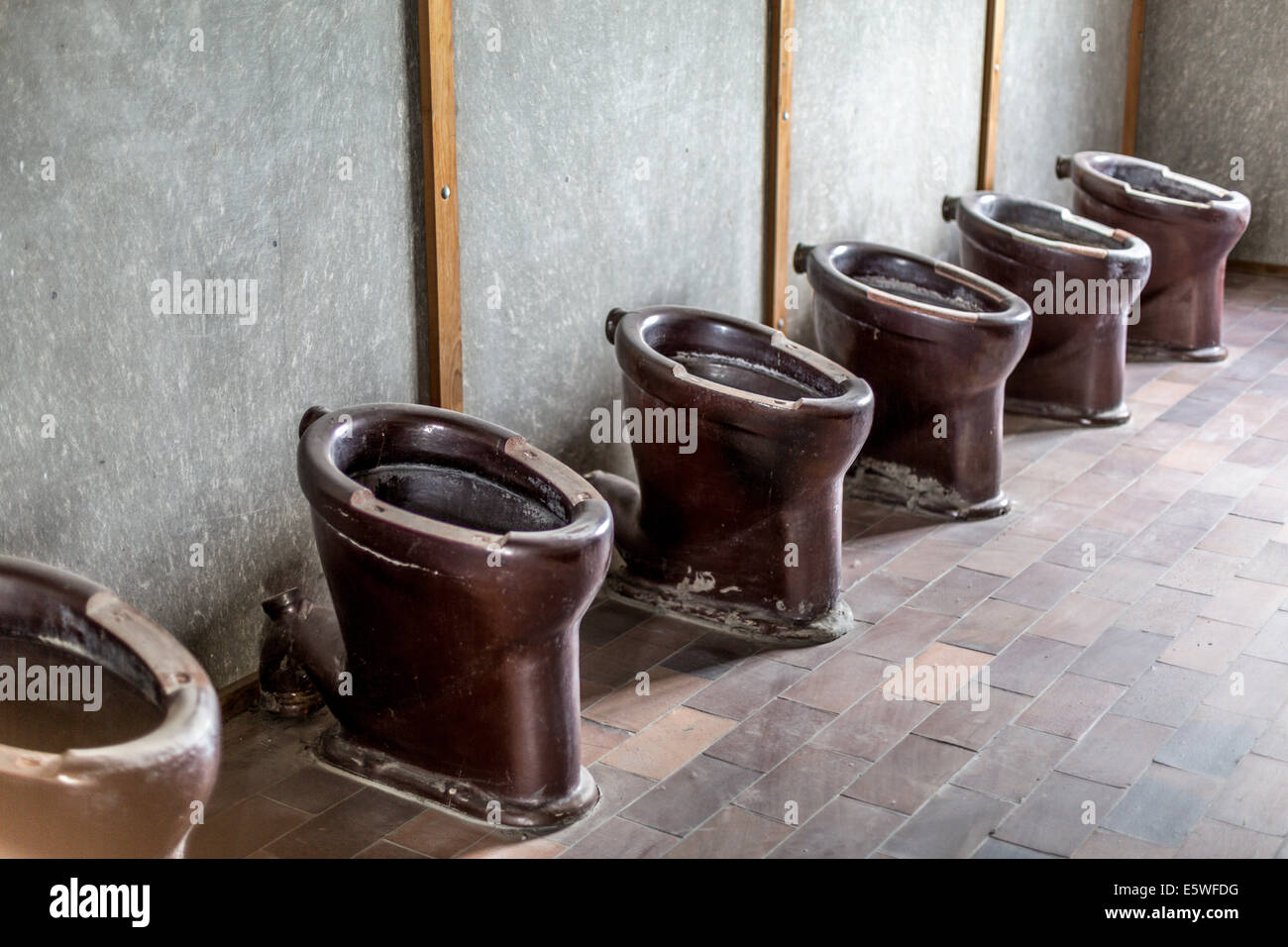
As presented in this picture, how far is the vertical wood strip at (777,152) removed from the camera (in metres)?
4.68

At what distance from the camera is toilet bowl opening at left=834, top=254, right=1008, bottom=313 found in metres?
4.89

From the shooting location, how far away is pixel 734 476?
12.7 feet

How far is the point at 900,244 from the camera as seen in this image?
220 inches

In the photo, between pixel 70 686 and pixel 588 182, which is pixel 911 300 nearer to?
pixel 588 182

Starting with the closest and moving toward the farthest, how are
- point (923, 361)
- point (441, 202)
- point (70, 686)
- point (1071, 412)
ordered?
1. point (70, 686)
2. point (441, 202)
3. point (923, 361)
4. point (1071, 412)

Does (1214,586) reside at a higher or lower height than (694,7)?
lower

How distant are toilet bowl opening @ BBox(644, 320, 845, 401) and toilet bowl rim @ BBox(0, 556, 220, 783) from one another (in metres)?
1.92

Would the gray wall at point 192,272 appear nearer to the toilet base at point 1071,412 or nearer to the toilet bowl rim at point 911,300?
the toilet bowl rim at point 911,300

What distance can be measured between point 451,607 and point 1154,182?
14.7 feet

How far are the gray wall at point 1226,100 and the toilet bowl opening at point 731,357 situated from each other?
4028mm

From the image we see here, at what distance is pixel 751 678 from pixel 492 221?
132 cm

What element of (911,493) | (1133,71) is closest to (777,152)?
(911,493)
